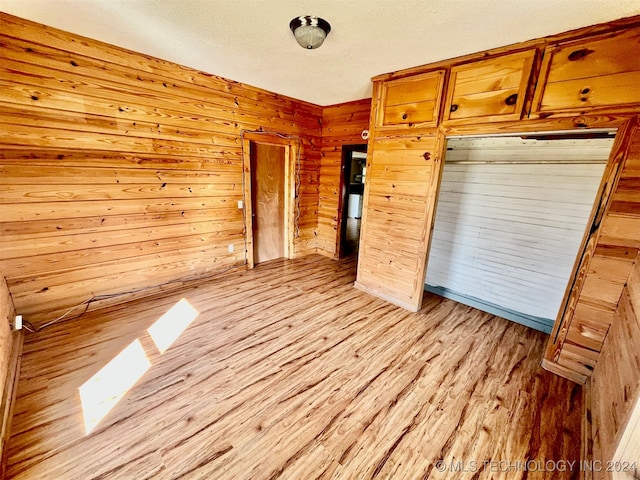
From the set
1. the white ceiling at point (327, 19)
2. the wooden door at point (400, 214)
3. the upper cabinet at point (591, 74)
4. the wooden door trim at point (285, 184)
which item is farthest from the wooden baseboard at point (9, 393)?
the upper cabinet at point (591, 74)

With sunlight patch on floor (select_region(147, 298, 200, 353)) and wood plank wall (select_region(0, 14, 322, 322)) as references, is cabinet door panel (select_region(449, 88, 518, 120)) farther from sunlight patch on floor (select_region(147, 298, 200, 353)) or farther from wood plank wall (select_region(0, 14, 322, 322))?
sunlight patch on floor (select_region(147, 298, 200, 353))

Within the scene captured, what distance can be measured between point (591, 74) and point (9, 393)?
4613 mm

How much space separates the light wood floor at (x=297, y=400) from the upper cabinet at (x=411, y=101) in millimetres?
2196

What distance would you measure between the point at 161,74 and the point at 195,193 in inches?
52.0

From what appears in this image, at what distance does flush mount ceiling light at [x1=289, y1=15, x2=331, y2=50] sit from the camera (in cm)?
191

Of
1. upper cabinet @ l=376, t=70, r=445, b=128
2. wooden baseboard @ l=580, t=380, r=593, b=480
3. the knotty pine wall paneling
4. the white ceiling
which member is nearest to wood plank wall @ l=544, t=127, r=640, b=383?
the knotty pine wall paneling

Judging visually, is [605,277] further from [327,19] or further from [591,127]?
[327,19]

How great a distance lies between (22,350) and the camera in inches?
86.4

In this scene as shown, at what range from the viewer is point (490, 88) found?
2299mm

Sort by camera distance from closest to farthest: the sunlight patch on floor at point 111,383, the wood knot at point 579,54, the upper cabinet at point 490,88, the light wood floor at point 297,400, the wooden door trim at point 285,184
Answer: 1. the light wood floor at point 297,400
2. the sunlight patch on floor at point 111,383
3. the wood knot at point 579,54
4. the upper cabinet at point 490,88
5. the wooden door trim at point 285,184

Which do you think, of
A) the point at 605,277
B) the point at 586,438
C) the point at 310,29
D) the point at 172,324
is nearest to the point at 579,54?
the point at 605,277

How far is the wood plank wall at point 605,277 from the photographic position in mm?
1774

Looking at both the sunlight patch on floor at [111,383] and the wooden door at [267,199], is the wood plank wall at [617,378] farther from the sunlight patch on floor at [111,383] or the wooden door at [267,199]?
the wooden door at [267,199]

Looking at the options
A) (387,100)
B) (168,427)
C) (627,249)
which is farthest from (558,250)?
(168,427)
